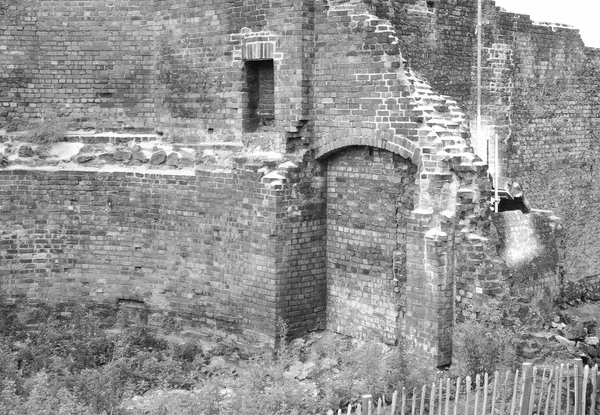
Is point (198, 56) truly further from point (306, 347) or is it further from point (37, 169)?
point (306, 347)

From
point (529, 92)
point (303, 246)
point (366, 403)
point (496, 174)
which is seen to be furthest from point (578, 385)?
point (529, 92)

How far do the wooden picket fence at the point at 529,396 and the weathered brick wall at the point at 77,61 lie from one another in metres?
7.08

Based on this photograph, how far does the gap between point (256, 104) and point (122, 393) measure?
4528 millimetres

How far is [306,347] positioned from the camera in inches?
462

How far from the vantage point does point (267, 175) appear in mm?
11648

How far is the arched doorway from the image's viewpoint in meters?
11.1

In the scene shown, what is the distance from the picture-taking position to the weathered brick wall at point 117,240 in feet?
41.5

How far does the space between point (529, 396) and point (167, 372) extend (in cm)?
505

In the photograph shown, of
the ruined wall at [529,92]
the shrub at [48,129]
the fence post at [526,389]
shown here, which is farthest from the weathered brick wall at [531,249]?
the shrub at [48,129]

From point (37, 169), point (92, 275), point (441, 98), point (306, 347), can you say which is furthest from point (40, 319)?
point (441, 98)

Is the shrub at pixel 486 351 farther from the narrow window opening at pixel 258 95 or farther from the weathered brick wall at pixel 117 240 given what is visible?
the narrow window opening at pixel 258 95

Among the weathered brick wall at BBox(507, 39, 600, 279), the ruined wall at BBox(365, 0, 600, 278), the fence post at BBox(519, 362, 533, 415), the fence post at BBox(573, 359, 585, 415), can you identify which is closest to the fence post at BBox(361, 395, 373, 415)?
the fence post at BBox(519, 362, 533, 415)

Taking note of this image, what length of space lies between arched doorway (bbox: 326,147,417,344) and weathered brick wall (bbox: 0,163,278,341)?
1.73m

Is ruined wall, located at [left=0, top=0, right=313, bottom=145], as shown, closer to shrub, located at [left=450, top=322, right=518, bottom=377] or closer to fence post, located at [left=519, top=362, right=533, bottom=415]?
shrub, located at [left=450, top=322, right=518, bottom=377]
